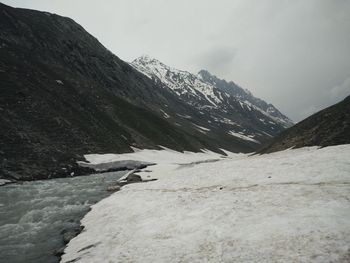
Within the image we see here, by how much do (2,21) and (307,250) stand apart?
124m

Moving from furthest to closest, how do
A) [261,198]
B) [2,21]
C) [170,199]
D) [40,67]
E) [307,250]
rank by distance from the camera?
[2,21] → [40,67] → [170,199] → [261,198] → [307,250]

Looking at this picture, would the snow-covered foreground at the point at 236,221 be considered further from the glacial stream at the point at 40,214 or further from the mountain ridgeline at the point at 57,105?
the mountain ridgeline at the point at 57,105

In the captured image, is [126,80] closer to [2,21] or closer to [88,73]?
[88,73]

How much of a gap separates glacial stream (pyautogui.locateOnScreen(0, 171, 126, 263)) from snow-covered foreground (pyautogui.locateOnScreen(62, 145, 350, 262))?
63.8 inches

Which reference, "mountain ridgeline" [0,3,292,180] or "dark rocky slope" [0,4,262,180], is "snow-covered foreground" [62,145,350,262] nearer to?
"mountain ridgeline" [0,3,292,180]

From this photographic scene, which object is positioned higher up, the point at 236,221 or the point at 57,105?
the point at 57,105

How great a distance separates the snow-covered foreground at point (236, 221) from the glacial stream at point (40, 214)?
1.62 m

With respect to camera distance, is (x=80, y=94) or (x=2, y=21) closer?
(x=80, y=94)

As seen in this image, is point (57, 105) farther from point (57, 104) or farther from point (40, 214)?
point (40, 214)

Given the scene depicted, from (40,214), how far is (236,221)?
1631cm

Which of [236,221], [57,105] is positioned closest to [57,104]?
[57,105]

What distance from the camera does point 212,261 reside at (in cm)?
1273

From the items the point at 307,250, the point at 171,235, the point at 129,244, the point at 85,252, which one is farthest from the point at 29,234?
the point at 307,250

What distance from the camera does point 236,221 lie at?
1627 centimetres
